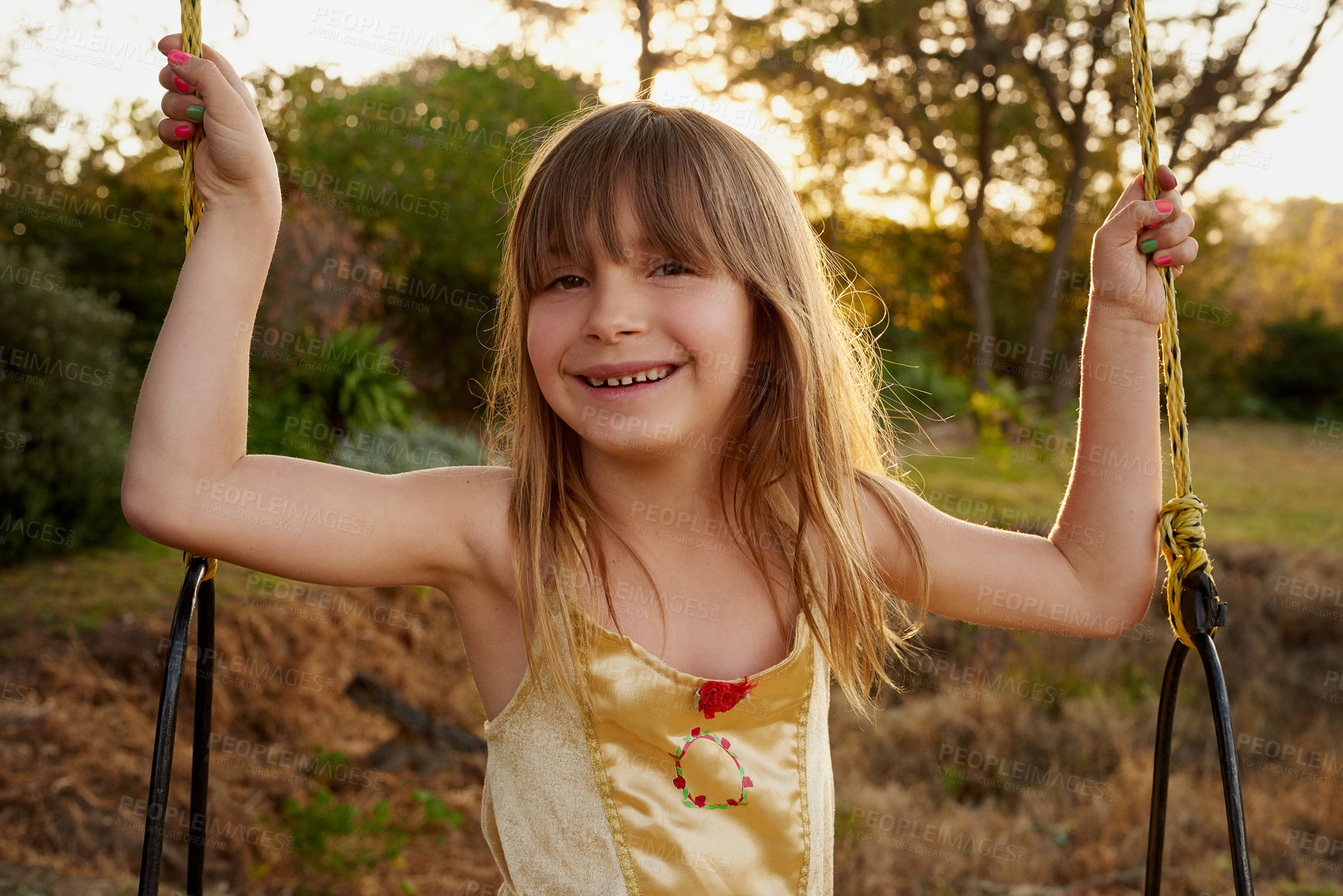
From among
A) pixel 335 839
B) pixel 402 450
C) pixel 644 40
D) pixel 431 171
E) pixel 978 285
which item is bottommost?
pixel 335 839

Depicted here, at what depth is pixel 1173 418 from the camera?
4.09 ft

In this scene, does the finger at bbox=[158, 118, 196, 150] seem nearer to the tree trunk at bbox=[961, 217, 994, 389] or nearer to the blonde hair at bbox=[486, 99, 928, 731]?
the blonde hair at bbox=[486, 99, 928, 731]

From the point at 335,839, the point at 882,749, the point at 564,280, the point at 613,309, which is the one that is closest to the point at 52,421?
the point at 335,839

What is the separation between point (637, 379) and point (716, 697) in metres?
0.41

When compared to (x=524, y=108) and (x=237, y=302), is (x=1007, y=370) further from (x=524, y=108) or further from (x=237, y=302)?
(x=237, y=302)

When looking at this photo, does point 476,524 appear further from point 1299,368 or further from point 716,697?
point 1299,368

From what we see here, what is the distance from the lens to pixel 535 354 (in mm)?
1355

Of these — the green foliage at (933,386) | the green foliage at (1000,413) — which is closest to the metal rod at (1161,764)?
the green foliage at (1000,413)

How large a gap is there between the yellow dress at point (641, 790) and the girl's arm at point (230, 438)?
29 centimetres

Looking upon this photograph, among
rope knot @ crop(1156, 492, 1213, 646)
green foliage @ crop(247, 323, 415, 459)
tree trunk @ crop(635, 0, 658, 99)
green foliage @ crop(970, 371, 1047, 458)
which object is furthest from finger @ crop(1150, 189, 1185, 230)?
tree trunk @ crop(635, 0, 658, 99)

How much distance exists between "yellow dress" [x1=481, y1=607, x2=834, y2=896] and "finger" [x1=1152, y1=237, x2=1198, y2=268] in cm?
73

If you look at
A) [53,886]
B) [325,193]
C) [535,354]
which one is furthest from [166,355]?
[325,193]

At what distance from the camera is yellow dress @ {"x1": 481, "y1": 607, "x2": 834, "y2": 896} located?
1315 mm

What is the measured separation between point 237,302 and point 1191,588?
1.12 m
